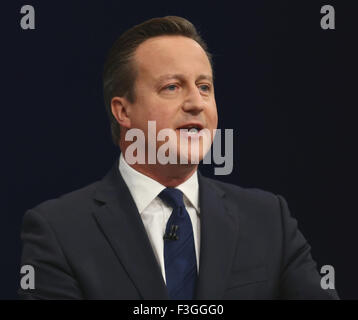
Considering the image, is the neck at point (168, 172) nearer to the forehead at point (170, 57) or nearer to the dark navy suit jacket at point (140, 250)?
the dark navy suit jacket at point (140, 250)

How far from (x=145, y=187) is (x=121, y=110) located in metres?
0.35

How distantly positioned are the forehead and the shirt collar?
1.31ft

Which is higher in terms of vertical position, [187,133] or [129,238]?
[187,133]

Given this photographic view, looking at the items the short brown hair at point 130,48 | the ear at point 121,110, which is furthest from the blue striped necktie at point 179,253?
the short brown hair at point 130,48

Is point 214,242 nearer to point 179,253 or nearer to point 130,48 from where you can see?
point 179,253

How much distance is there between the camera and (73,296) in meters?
2.50

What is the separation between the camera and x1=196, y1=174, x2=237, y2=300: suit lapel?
103 inches

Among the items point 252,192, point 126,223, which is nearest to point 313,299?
point 252,192

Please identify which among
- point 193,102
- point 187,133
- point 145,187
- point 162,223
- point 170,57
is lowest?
point 162,223

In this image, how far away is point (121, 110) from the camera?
285 cm

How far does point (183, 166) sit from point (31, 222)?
631 mm

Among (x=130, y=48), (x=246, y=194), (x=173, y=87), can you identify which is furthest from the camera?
(x=246, y=194)

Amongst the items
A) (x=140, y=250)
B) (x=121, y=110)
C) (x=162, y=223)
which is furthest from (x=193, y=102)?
(x=140, y=250)

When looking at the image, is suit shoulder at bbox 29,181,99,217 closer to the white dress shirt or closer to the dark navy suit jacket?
the dark navy suit jacket
